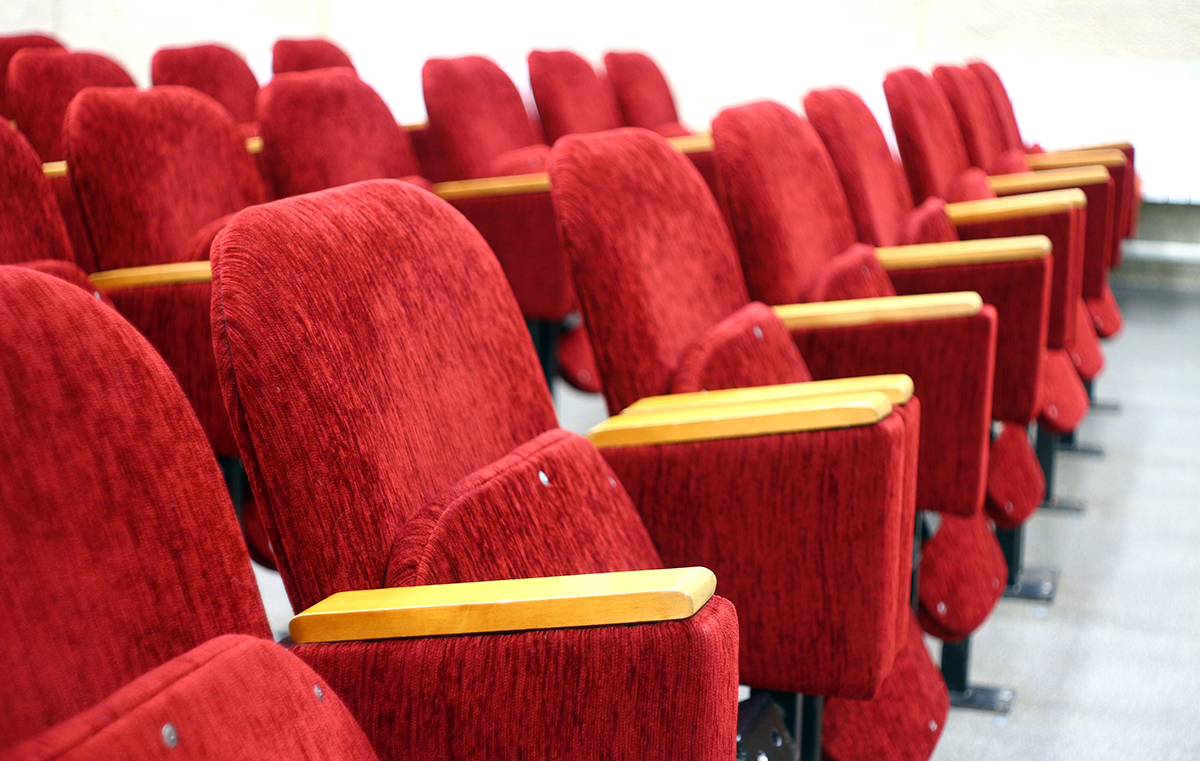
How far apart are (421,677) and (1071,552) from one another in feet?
4.18

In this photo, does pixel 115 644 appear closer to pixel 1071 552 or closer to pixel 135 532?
pixel 135 532

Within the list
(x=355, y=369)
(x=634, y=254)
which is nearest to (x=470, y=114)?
(x=634, y=254)

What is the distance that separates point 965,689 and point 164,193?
2.73ft

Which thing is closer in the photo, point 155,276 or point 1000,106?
point 155,276

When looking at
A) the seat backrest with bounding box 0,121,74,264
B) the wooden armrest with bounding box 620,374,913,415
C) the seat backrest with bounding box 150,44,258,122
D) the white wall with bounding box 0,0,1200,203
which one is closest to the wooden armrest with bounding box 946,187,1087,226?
the wooden armrest with bounding box 620,374,913,415

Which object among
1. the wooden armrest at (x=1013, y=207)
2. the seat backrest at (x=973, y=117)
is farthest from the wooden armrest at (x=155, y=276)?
the seat backrest at (x=973, y=117)

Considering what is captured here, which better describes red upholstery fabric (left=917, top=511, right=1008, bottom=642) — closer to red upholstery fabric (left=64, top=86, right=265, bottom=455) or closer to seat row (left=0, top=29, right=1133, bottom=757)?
seat row (left=0, top=29, right=1133, bottom=757)

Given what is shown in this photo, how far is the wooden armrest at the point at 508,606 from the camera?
0.41 meters

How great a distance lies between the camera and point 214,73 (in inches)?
94.7

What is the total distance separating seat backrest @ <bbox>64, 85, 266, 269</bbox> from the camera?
3.30 ft

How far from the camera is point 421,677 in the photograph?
1.43 ft

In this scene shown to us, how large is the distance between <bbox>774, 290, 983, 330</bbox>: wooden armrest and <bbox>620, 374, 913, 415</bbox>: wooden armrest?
0.19 meters

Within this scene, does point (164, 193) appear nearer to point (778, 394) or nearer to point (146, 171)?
point (146, 171)

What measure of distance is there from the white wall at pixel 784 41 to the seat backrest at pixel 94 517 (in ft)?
9.55
